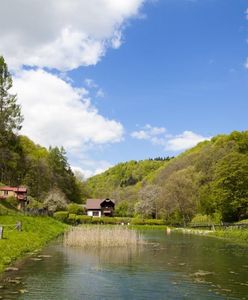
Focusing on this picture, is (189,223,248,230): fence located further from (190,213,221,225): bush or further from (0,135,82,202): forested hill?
(0,135,82,202): forested hill

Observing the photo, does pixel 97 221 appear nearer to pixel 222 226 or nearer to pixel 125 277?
pixel 222 226

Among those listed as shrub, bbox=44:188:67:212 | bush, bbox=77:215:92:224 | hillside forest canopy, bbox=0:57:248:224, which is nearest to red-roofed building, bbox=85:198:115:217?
hillside forest canopy, bbox=0:57:248:224

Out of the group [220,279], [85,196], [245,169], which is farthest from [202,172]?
[220,279]

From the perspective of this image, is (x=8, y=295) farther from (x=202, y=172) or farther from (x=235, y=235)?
(x=202, y=172)

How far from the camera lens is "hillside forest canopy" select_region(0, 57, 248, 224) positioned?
68.6 metres

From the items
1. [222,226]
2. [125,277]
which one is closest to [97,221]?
[222,226]

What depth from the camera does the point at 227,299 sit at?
1697cm

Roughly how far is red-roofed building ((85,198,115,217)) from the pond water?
90804 millimetres

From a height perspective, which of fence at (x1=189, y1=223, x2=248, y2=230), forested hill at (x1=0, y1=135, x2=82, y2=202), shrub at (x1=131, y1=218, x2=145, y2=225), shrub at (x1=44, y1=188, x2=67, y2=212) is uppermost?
forested hill at (x1=0, y1=135, x2=82, y2=202)

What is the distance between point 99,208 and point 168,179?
A: 83.9 feet

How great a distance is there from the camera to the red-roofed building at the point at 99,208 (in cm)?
12244

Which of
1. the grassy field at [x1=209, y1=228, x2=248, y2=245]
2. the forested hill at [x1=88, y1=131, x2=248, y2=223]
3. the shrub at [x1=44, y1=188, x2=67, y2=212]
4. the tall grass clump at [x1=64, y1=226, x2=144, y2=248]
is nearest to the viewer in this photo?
the tall grass clump at [x1=64, y1=226, x2=144, y2=248]

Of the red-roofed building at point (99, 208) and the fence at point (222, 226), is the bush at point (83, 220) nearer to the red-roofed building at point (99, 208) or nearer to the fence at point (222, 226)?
the fence at point (222, 226)

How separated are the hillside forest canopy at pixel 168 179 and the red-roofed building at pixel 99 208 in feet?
20.4
